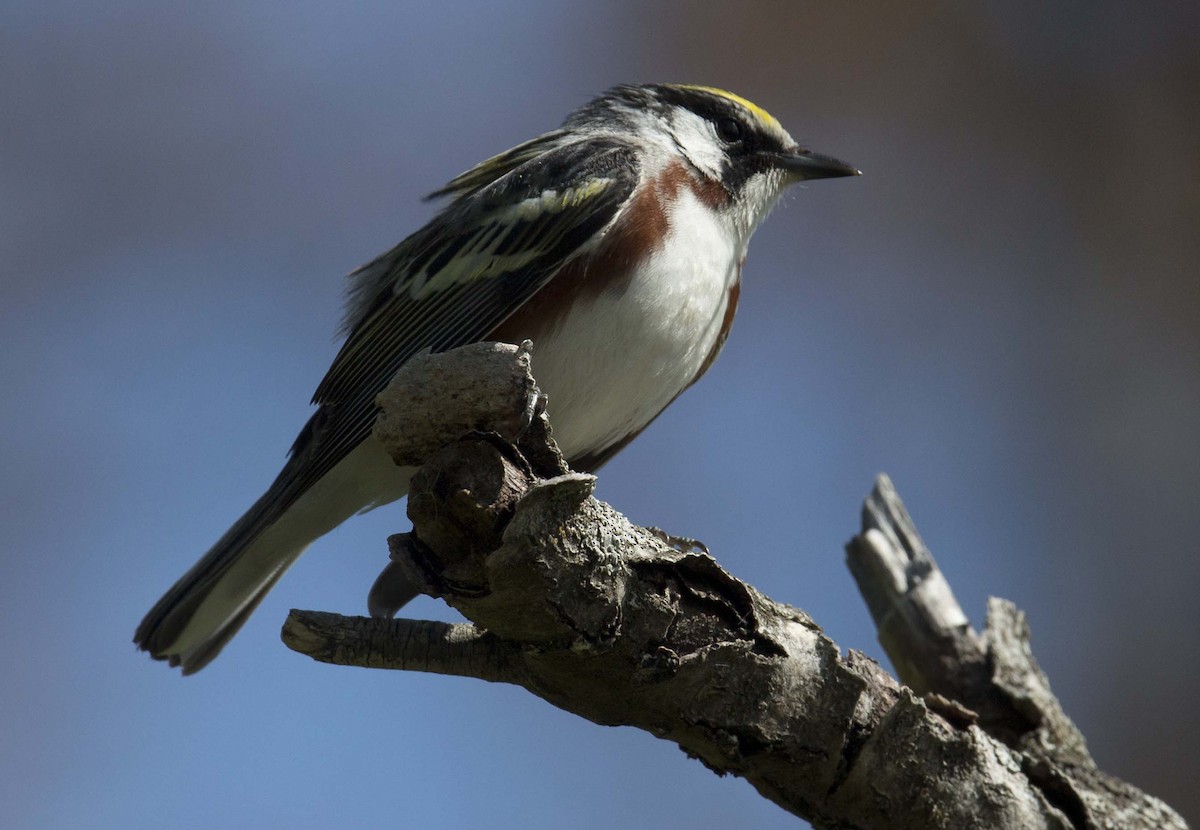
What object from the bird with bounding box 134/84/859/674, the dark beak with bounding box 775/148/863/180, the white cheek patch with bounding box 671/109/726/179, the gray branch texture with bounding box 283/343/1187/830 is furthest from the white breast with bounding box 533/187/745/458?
the gray branch texture with bounding box 283/343/1187/830

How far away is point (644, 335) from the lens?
11.3 ft

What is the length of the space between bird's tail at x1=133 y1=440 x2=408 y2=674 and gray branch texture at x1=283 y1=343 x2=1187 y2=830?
97cm

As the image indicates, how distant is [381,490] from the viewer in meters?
3.77

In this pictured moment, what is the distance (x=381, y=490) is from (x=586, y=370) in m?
0.82

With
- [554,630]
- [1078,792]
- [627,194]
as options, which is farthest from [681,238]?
[1078,792]

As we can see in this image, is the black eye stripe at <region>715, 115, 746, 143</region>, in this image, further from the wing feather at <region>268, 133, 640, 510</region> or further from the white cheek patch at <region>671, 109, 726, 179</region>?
the wing feather at <region>268, 133, 640, 510</region>

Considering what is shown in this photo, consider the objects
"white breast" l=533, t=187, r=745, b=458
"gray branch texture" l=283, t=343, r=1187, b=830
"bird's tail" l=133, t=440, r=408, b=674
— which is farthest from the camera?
"bird's tail" l=133, t=440, r=408, b=674

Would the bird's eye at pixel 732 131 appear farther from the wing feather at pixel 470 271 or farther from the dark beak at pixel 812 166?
the wing feather at pixel 470 271

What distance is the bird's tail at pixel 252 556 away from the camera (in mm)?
3668

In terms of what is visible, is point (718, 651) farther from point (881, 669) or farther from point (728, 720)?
point (881, 669)

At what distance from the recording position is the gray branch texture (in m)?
2.40

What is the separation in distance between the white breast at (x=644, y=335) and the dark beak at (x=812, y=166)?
0.55 m

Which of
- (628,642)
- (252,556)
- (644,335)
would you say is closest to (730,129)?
(644,335)

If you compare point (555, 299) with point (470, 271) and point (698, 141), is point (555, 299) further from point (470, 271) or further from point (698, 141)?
point (698, 141)
